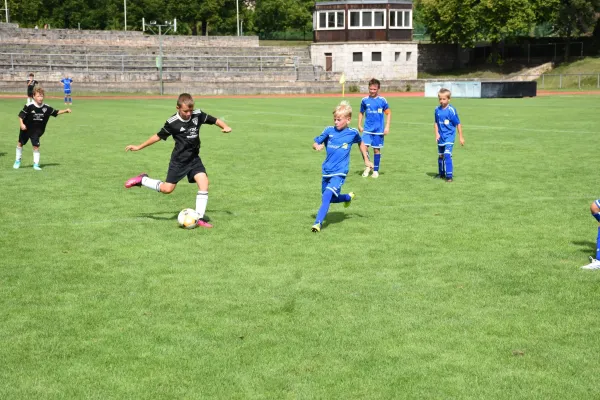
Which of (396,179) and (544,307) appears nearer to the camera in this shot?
(544,307)

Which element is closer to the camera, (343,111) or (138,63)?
(343,111)

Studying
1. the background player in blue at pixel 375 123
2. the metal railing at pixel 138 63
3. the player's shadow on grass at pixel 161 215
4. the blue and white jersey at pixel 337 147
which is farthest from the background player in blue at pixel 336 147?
the metal railing at pixel 138 63

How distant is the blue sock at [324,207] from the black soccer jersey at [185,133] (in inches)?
77.8

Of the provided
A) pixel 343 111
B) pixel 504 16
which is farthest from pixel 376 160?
pixel 504 16

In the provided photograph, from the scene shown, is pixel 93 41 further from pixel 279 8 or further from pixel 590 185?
pixel 590 185

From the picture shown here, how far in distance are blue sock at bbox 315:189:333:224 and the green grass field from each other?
242mm

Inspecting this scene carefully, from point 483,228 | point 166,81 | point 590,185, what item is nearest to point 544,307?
point 483,228

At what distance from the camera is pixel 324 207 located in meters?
11.2

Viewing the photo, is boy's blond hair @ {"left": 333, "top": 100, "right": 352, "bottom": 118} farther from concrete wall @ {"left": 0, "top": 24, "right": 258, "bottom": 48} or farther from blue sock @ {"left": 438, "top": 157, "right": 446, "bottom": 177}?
concrete wall @ {"left": 0, "top": 24, "right": 258, "bottom": 48}

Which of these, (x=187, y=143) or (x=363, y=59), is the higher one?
(x=363, y=59)

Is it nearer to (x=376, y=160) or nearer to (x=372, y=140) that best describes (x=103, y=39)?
(x=372, y=140)

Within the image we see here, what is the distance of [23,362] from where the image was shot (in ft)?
20.7

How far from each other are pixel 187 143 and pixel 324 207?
2260mm

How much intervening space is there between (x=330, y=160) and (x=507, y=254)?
300 cm
